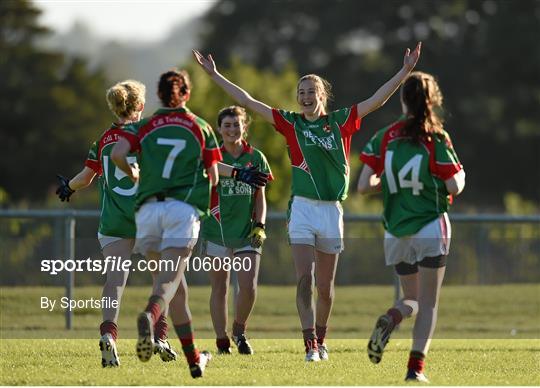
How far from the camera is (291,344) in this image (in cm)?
1330

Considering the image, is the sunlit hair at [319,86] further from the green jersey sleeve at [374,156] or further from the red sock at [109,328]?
the red sock at [109,328]

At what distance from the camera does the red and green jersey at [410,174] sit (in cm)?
909

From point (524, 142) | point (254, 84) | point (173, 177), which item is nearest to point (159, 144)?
point (173, 177)

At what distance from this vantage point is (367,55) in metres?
57.2

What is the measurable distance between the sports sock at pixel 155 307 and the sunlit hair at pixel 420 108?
2.13 m

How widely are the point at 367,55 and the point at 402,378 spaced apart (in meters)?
48.4

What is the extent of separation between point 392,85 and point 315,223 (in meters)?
1.37

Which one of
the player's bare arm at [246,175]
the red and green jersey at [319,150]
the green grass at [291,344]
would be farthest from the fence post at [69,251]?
the player's bare arm at [246,175]

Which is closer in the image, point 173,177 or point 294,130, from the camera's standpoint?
point 173,177

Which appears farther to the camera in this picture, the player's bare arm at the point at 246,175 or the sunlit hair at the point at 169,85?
the player's bare arm at the point at 246,175

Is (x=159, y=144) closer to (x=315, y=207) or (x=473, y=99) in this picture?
(x=315, y=207)

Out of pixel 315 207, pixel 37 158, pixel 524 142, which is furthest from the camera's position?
pixel 524 142

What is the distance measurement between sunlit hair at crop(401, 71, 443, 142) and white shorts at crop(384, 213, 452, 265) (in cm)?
64

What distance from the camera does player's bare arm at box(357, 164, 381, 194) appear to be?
9.23 metres
